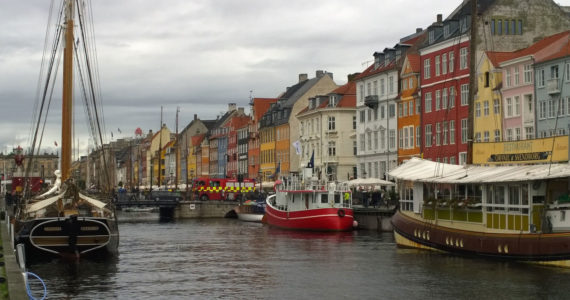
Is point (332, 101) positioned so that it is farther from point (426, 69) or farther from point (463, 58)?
point (463, 58)

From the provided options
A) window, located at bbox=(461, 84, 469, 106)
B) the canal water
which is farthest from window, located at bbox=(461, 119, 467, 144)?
the canal water

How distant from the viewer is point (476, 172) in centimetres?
4144

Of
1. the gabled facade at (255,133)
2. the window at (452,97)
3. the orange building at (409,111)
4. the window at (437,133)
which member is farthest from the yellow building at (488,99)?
the gabled facade at (255,133)

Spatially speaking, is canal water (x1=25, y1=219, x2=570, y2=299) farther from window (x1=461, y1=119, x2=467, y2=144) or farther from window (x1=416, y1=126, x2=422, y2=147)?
window (x1=416, y1=126, x2=422, y2=147)

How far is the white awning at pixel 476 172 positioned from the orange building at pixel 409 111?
3450 centimetres

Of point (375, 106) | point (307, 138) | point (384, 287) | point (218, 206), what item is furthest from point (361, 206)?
point (384, 287)

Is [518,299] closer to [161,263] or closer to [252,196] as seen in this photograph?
[161,263]

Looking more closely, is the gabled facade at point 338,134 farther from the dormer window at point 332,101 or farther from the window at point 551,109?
the window at point 551,109

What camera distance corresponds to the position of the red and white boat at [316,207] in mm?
66625

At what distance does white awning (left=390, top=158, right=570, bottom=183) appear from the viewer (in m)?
35.9

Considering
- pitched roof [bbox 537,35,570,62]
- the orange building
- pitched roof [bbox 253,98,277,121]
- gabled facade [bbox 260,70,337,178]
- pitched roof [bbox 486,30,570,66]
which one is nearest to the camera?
pitched roof [bbox 537,35,570,62]

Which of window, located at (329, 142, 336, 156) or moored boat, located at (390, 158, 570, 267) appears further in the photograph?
window, located at (329, 142, 336, 156)

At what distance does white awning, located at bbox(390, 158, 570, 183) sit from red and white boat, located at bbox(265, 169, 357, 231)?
1642 cm

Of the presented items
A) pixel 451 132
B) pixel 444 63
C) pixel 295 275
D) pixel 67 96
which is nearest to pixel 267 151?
pixel 444 63
